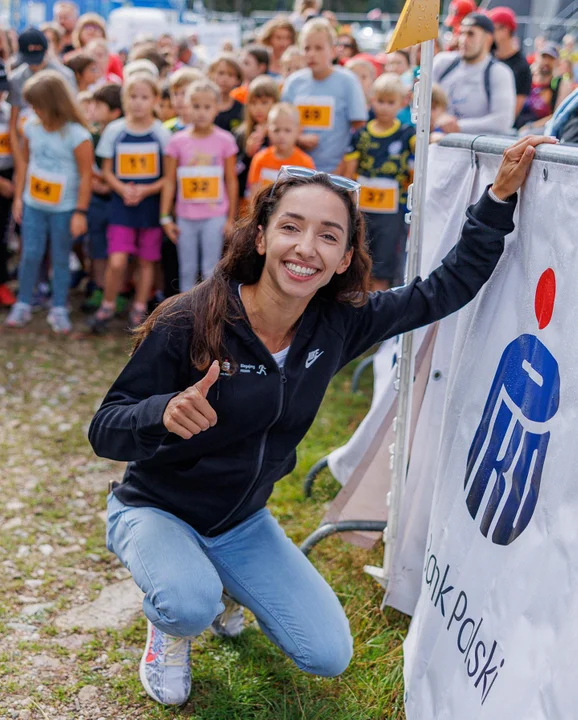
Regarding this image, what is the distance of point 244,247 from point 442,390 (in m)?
0.79

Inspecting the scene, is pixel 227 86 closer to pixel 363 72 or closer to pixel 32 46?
pixel 363 72

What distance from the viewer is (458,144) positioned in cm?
262

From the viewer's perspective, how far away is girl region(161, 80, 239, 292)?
5.89 metres

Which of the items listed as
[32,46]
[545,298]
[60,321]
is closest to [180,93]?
[32,46]

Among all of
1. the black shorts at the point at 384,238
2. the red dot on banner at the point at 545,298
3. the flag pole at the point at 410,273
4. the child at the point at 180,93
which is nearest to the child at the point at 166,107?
the child at the point at 180,93

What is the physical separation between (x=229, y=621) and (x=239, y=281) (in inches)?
44.8

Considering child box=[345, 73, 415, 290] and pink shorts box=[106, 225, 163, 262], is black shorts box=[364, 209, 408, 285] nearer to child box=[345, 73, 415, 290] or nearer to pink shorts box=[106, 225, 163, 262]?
child box=[345, 73, 415, 290]

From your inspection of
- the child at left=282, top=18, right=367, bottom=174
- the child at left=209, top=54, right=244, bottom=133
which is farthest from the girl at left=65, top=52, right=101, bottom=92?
the child at left=282, top=18, right=367, bottom=174

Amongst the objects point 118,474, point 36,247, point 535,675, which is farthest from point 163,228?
point 535,675

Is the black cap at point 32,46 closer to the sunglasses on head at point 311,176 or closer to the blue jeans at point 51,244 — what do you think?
the blue jeans at point 51,244

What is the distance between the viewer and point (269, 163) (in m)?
5.77

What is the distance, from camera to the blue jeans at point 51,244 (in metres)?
6.06

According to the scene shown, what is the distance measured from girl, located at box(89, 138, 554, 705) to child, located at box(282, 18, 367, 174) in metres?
3.63

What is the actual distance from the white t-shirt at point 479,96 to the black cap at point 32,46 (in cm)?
292
